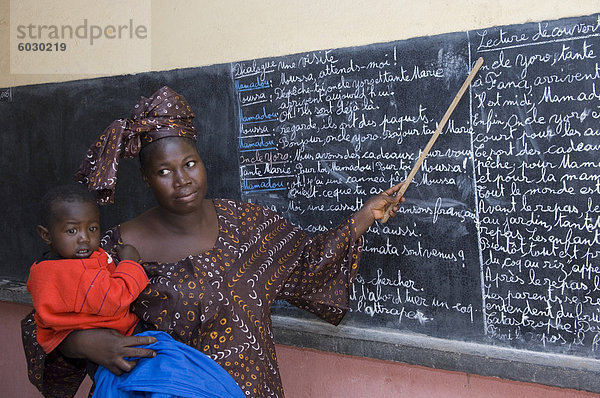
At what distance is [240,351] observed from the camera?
1861 millimetres

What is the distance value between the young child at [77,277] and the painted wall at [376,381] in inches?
40.1

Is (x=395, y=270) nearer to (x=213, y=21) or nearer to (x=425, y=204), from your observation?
(x=425, y=204)

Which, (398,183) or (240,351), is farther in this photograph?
(398,183)

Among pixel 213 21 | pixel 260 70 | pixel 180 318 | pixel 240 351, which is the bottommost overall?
pixel 240 351

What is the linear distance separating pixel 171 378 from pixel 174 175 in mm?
645

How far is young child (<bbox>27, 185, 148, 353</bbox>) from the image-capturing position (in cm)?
172

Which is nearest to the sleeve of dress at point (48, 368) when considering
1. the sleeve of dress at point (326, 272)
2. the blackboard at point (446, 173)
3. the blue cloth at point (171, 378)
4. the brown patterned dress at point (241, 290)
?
the brown patterned dress at point (241, 290)

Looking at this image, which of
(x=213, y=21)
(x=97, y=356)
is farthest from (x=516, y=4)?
(x=97, y=356)

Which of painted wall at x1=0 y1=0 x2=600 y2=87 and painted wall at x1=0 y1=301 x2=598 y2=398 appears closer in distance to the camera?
painted wall at x1=0 y1=0 x2=600 y2=87

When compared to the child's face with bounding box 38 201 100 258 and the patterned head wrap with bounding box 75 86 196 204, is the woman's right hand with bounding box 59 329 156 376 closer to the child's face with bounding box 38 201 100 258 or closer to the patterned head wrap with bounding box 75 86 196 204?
the child's face with bounding box 38 201 100 258

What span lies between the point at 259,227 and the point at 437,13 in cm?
109

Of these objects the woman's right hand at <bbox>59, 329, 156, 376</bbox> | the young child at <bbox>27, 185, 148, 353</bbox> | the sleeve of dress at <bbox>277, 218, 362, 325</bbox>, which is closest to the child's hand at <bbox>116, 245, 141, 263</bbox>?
the young child at <bbox>27, 185, 148, 353</bbox>

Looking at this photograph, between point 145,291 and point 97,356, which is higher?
point 145,291

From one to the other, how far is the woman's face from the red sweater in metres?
0.25
